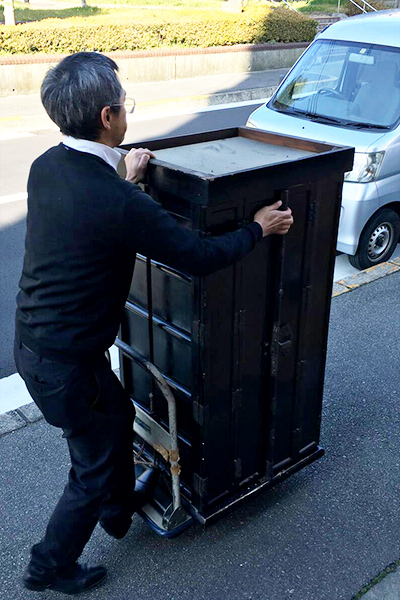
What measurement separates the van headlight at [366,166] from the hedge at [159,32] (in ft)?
40.2

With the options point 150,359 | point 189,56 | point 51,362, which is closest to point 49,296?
point 51,362

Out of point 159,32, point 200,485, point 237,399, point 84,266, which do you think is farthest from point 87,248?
point 159,32

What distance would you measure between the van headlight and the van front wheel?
45 cm

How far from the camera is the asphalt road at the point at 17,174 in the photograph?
5457mm

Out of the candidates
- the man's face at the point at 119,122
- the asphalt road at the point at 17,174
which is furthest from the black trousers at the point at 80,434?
the asphalt road at the point at 17,174

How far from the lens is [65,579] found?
273 centimetres

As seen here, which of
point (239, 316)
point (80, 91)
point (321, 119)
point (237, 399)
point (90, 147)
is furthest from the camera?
point (321, 119)

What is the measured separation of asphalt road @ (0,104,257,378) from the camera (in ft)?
17.9

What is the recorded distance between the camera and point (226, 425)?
9.47ft

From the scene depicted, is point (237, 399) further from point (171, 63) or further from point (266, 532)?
point (171, 63)

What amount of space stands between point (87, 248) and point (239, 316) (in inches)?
30.0

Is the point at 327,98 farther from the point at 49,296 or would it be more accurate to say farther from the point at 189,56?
the point at 189,56

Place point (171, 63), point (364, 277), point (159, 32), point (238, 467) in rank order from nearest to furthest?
point (238, 467) → point (364, 277) → point (171, 63) → point (159, 32)

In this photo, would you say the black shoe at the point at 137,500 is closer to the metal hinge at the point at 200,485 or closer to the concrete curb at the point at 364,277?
the metal hinge at the point at 200,485
